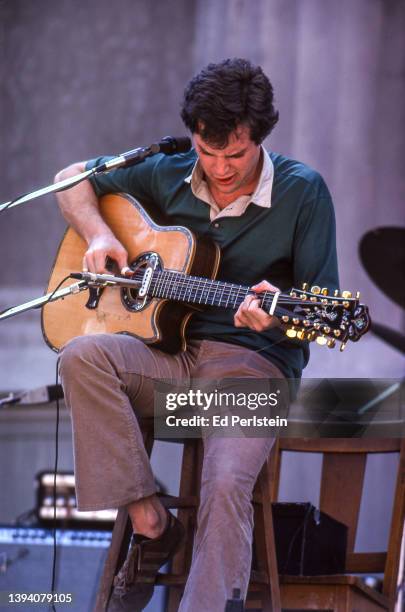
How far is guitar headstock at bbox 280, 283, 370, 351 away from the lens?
9.28 feet

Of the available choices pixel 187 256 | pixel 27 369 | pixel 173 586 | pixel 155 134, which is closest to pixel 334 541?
Result: pixel 173 586

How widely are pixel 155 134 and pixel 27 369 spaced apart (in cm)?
127

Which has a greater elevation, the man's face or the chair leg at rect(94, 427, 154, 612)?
the man's face

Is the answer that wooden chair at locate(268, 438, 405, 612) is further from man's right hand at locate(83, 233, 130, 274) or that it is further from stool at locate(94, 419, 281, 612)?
man's right hand at locate(83, 233, 130, 274)

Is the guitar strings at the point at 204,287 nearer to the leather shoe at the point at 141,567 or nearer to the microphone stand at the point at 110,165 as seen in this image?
the microphone stand at the point at 110,165

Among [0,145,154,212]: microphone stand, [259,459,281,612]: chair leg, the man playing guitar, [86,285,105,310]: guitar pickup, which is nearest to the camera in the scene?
the man playing guitar

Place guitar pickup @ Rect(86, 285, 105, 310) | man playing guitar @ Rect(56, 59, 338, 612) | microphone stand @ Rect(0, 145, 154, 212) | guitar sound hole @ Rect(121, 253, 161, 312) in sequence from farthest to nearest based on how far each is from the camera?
guitar pickup @ Rect(86, 285, 105, 310), guitar sound hole @ Rect(121, 253, 161, 312), microphone stand @ Rect(0, 145, 154, 212), man playing guitar @ Rect(56, 59, 338, 612)

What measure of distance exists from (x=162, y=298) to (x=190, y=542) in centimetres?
75

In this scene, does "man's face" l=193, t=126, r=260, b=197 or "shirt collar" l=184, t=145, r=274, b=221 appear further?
"shirt collar" l=184, t=145, r=274, b=221

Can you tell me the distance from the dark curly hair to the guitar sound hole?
1.38ft

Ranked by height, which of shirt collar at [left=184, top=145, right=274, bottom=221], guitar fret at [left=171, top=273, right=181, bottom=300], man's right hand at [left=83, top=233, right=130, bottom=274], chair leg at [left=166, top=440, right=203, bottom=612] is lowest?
chair leg at [left=166, top=440, right=203, bottom=612]

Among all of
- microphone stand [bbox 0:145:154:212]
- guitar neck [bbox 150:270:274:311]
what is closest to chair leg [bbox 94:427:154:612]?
guitar neck [bbox 150:270:274:311]

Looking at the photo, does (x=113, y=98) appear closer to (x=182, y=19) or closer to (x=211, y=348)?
(x=182, y=19)

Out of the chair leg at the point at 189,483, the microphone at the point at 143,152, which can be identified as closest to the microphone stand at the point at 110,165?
the microphone at the point at 143,152
